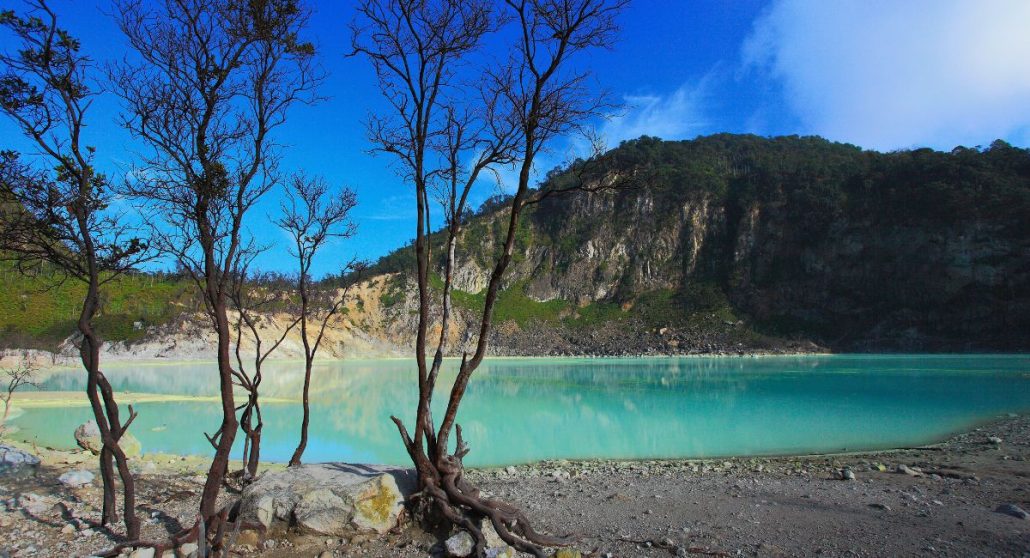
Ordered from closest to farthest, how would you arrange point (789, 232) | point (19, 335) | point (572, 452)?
1. point (572, 452)
2. point (19, 335)
3. point (789, 232)

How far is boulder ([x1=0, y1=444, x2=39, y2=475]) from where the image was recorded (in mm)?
10422

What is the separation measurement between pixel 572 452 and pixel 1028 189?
94.2 metres

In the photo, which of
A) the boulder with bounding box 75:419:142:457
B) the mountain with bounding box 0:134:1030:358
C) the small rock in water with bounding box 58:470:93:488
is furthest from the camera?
the mountain with bounding box 0:134:1030:358

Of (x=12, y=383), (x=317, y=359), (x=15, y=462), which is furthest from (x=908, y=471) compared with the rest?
(x=317, y=359)

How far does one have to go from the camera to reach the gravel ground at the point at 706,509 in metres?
5.74

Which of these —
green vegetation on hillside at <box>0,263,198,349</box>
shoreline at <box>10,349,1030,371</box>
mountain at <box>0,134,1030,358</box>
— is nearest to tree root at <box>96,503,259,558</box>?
shoreline at <box>10,349,1030,371</box>

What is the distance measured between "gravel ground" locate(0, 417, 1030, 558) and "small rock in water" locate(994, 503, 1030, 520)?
11 cm

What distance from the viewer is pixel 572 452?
1545 cm

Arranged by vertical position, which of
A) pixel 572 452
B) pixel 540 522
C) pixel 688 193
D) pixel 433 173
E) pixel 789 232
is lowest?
pixel 572 452

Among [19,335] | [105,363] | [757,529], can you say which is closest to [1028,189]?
[757,529]

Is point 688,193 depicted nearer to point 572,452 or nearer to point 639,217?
point 639,217

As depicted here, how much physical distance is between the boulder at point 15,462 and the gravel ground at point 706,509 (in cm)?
37

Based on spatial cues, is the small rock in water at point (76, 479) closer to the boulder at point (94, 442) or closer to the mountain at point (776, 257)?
the boulder at point (94, 442)

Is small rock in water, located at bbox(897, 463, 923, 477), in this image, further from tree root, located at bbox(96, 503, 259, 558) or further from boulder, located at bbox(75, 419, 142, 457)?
boulder, located at bbox(75, 419, 142, 457)
